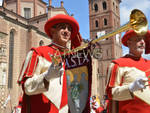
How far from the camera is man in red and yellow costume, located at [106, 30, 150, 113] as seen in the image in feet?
8.70

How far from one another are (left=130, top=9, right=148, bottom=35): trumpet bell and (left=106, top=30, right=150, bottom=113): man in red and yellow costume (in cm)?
43

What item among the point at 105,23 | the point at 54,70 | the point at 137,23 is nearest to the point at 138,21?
the point at 137,23

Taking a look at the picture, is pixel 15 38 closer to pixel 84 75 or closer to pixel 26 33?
pixel 26 33

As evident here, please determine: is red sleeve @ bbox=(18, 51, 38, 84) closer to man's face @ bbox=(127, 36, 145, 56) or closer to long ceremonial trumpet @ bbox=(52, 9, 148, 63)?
long ceremonial trumpet @ bbox=(52, 9, 148, 63)

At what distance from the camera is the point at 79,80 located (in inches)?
100

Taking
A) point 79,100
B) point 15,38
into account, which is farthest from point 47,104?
point 15,38

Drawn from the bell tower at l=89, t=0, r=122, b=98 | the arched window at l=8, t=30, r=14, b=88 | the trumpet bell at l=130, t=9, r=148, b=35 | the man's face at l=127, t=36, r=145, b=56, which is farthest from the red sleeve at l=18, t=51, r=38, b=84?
the bell tower at l=89, t=0, r=122, b=98

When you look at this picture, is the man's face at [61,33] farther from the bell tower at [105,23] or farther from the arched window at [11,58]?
the bell tower at [105,23]

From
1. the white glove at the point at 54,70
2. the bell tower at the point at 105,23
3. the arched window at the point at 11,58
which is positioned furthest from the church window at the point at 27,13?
the white glove at the point at 54,70

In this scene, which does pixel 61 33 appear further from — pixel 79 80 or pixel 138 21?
pixel 138 21

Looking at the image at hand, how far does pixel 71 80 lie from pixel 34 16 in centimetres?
3300

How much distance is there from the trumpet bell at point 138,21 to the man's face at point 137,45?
417 mm

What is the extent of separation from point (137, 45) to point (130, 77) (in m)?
0.49

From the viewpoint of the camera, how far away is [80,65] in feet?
8.54
